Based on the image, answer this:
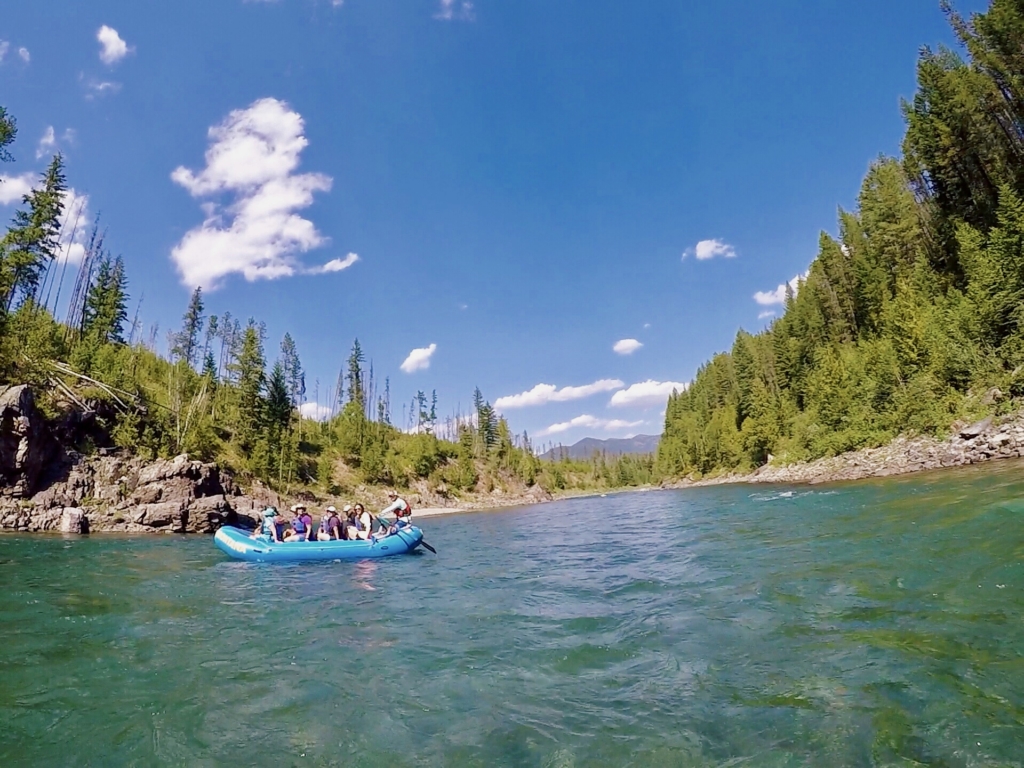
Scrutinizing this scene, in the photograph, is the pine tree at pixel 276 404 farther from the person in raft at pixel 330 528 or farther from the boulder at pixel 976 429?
the boulder at pixel 976 429

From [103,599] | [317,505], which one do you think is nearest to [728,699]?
[103,599]

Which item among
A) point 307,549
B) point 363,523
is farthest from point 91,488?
point 307,549

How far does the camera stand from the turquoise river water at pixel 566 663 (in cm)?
476

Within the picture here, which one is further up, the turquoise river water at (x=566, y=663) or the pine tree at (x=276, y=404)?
the pine tree at (x=276, y=404)

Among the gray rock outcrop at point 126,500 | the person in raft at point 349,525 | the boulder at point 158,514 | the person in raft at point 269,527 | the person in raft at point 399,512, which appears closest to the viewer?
the person in raft at point 269,527

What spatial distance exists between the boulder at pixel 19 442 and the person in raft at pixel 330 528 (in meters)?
21.5

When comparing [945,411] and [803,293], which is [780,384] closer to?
[803,293]

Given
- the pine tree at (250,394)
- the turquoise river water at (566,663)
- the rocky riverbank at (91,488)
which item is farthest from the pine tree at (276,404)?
the turquoise river water at (566,663)

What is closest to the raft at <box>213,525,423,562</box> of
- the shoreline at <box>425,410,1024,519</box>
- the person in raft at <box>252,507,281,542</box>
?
the person in raft at <box>252,507,281,542</box>

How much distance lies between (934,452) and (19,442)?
1946 inches

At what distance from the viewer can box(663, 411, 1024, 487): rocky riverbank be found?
79.4ft

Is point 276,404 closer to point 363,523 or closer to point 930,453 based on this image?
point 363,523

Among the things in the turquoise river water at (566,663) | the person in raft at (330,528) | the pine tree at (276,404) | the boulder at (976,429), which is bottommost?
the turquoise river water at (566,663)

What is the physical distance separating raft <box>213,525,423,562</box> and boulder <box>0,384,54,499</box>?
1860 centimetres
